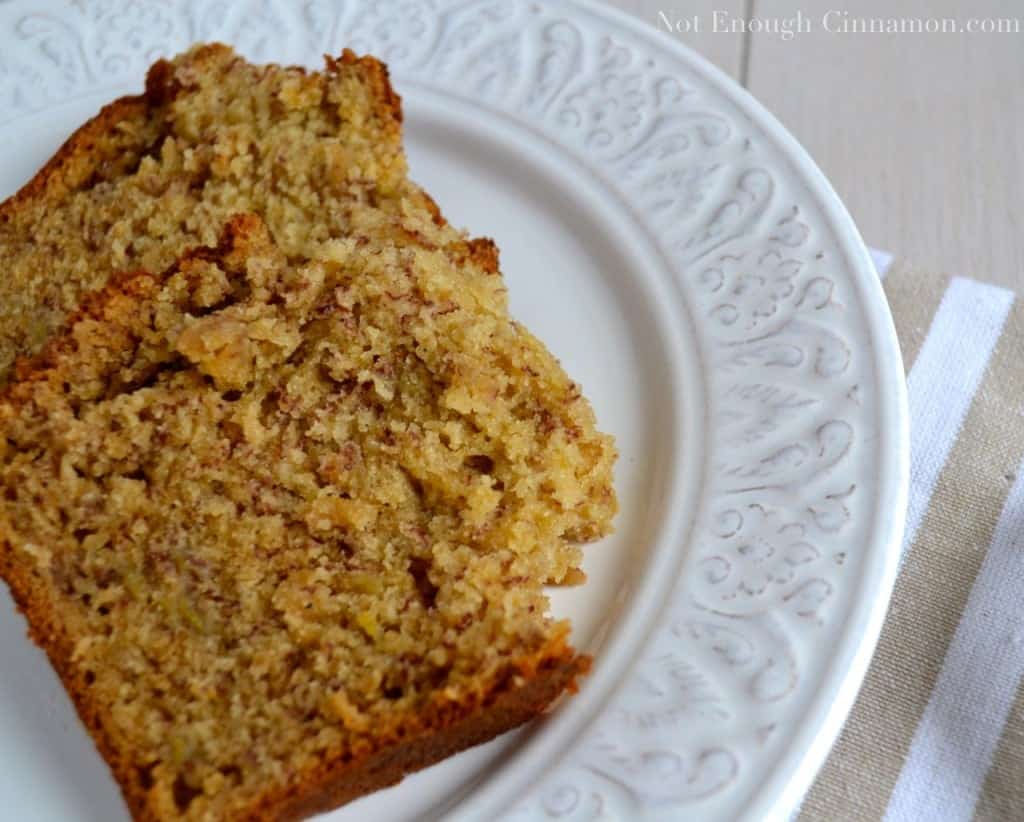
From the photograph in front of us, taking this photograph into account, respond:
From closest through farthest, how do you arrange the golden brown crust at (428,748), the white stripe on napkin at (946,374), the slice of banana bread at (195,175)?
the golden brown crust at (428,748) < the slice of banana bread at (195,175) < the white stripe on napkin at (946,374)

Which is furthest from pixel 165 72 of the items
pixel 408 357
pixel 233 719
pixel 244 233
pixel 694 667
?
pixel 694 667

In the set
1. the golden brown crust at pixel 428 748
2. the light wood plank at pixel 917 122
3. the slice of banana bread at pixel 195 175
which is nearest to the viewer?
the golden brown crust at pixel 428 748

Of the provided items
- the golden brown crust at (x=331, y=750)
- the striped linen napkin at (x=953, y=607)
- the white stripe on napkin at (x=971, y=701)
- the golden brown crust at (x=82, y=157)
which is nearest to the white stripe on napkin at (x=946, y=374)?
the striped linen napkin at (x=953, y=607)

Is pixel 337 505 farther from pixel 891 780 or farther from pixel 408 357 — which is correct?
pixel 891 780

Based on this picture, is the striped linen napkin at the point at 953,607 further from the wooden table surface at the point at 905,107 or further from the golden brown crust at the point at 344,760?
the golden brown crust at the point at 344,760

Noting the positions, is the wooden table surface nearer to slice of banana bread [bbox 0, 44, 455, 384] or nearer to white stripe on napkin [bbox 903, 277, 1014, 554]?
white stripe on napkin [bbox 903, 277, 1014, 554]
